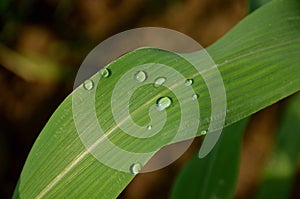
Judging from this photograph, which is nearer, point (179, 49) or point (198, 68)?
point (198, 68)

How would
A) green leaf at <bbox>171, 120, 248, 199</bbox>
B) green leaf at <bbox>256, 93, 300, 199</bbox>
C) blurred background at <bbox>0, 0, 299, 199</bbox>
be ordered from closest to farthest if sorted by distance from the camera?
green leaf at <bbox>171, 120, 248, 199</bbox>, green leaf at <bbox>256, 93, 300, 199</bbox>, blurred background at <bbox>0, 0, 299, 199</bbox>

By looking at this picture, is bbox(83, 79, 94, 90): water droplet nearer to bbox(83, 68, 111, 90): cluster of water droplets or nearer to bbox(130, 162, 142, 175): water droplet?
bbox(83, 68, 111, 90): cluster of water droplets

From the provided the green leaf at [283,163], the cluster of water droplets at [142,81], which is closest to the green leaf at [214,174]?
the green leaf at [283,163]

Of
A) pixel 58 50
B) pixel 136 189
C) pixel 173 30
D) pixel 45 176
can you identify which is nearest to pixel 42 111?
pixel 58 50

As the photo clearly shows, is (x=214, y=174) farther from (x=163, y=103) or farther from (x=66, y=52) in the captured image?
(x=66, y=52)

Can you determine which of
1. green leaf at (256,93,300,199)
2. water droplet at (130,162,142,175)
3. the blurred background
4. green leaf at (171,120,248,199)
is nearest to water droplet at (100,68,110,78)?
water droplet at (130,162,142,175)

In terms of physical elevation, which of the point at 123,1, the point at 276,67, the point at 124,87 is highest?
the point at 124,87

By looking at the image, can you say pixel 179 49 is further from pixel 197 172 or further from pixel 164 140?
pixel 164 140
